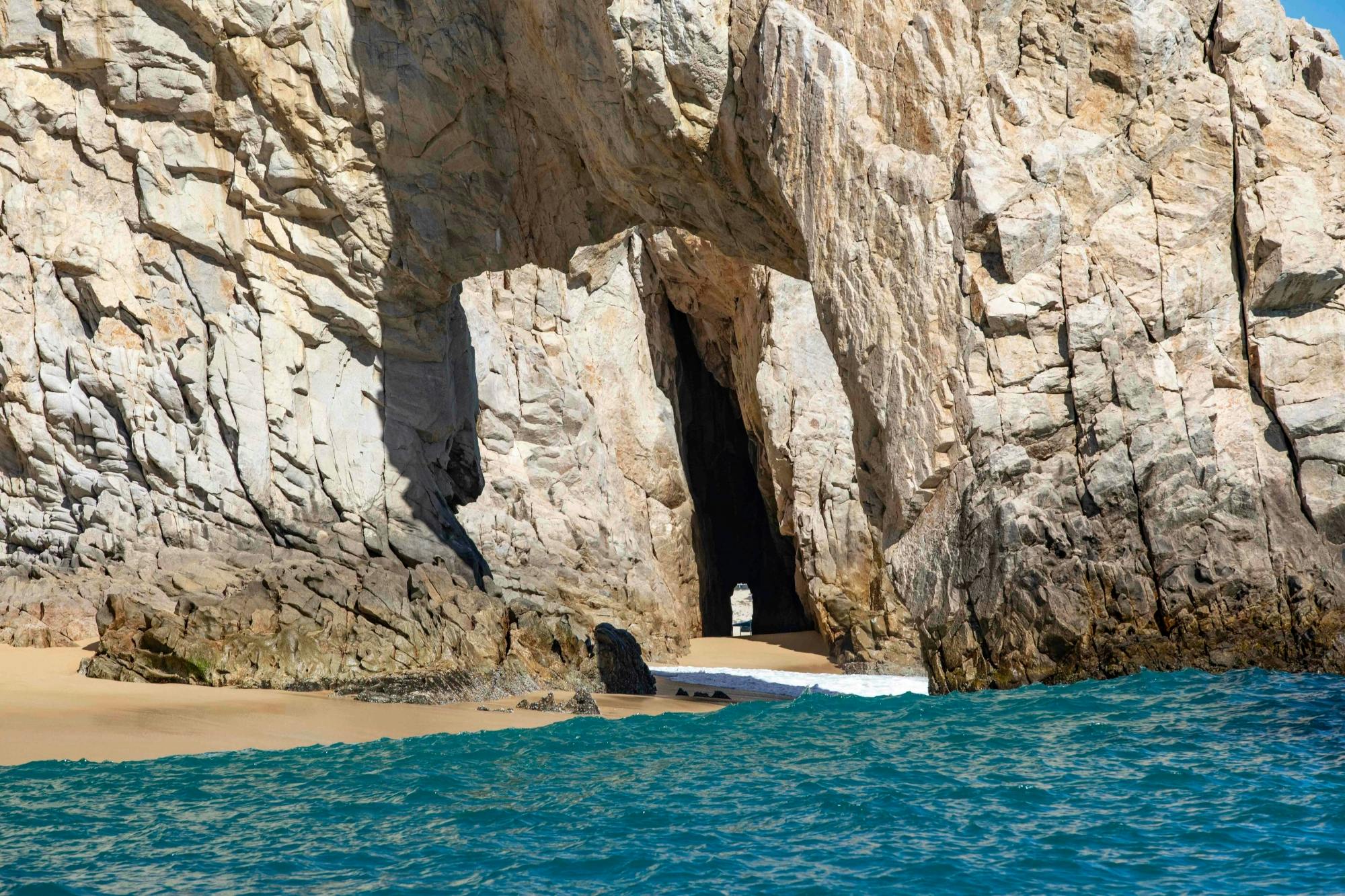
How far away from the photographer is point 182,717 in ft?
37.9

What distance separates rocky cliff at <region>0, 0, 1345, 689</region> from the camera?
12.5 m

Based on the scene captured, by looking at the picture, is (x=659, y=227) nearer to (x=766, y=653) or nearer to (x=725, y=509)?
(x=766, y=653)

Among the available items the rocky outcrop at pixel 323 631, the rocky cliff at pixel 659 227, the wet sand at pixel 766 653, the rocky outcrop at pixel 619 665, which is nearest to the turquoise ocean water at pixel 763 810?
the rocky cliff at pixel 659 227

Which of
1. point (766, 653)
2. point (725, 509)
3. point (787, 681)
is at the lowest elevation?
point (787, 681)

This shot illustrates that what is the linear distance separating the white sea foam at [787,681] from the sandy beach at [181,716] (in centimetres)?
517

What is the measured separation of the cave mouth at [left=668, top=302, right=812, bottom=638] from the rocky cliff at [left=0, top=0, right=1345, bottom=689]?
31.2ft

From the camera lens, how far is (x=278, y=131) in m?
18.8

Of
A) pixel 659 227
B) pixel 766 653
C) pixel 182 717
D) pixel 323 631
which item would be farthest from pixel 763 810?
pixel 766 653

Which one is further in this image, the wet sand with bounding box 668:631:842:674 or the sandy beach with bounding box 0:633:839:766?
the wet sand with bounding box 668:631:842:674

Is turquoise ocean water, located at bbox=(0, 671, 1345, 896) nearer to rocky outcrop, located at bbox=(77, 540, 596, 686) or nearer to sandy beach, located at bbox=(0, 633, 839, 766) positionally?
sandy beach, located at bbox=(0, 633, 839, 766)

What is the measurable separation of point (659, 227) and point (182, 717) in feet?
36.3

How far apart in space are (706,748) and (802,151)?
7.56m

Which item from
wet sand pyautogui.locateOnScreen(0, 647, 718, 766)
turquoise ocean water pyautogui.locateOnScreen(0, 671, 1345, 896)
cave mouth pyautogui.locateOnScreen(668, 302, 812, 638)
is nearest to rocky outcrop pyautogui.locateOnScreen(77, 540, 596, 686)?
wet sand pyautogui.locateOnScreen(0, 647, 718, 766)

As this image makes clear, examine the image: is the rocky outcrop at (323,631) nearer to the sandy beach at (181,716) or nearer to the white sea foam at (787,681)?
the sandy beach at (181,716)
